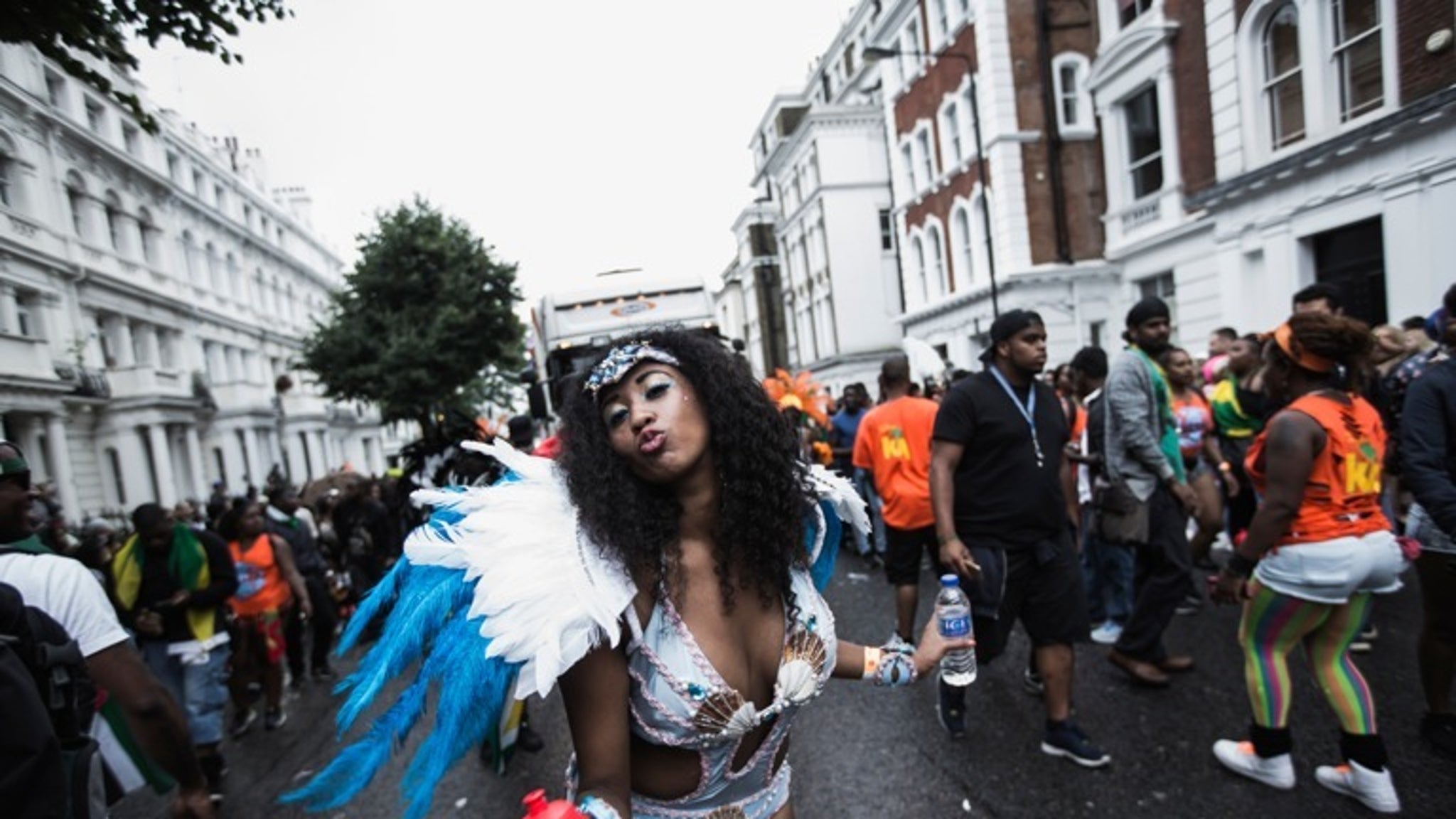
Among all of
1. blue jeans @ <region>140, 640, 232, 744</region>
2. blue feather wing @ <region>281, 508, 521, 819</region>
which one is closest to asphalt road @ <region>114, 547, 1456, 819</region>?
blue jeans @ <region>140, 640, 232, 744</region>

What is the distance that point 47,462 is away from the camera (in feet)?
60.7

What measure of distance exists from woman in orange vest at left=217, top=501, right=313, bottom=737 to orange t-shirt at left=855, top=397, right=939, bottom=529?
4645 millimetres

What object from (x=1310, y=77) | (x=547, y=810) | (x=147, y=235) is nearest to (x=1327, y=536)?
(x=547, y=810)

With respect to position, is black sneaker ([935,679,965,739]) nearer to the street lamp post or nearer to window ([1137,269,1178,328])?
window ([1137,269,1178,328])

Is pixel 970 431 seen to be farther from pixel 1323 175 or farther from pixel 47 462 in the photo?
pixel 47 462

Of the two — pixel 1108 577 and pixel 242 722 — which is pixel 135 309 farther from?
pixel 1108 577

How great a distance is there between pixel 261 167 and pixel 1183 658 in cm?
5063

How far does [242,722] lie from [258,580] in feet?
3.58

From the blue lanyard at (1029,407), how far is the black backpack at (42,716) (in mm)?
3433

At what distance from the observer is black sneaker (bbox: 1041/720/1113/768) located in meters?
3.42

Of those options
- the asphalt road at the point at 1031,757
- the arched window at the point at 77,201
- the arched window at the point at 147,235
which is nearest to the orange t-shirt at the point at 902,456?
the asphalt road at the point at 1031,757

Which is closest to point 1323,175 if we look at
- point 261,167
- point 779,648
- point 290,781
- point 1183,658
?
→ point 1183,658

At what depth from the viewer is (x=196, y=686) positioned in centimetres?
481

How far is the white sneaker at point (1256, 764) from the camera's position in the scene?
3.06 meters
